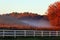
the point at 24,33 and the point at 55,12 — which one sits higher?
the point at 55,12

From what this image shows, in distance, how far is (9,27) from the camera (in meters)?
26.4

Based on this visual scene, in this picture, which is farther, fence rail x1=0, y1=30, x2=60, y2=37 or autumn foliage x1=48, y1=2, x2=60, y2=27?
autumn foliage x1=48, y1=2, x2=60, y2=27

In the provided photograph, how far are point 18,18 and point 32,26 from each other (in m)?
1.90

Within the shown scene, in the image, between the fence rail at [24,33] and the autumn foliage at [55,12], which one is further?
the autumn foliage at [55,12]

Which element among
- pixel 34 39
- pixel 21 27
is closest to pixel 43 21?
pixel 21 27

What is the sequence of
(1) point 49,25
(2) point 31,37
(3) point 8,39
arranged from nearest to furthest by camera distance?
1. (3) point 8,39
2. (2) point 31,37
3. (1) point 49,25

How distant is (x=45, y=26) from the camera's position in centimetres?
2736

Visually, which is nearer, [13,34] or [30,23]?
[13,34]

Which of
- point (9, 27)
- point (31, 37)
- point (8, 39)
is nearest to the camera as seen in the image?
point (8, 39)

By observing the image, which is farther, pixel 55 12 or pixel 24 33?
pixel 55 12

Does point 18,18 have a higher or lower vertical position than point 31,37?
higher

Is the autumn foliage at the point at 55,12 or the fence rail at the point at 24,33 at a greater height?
the autumn foliage at the point at 55,12

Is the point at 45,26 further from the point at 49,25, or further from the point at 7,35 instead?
the point at 7,35

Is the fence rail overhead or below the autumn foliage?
below
